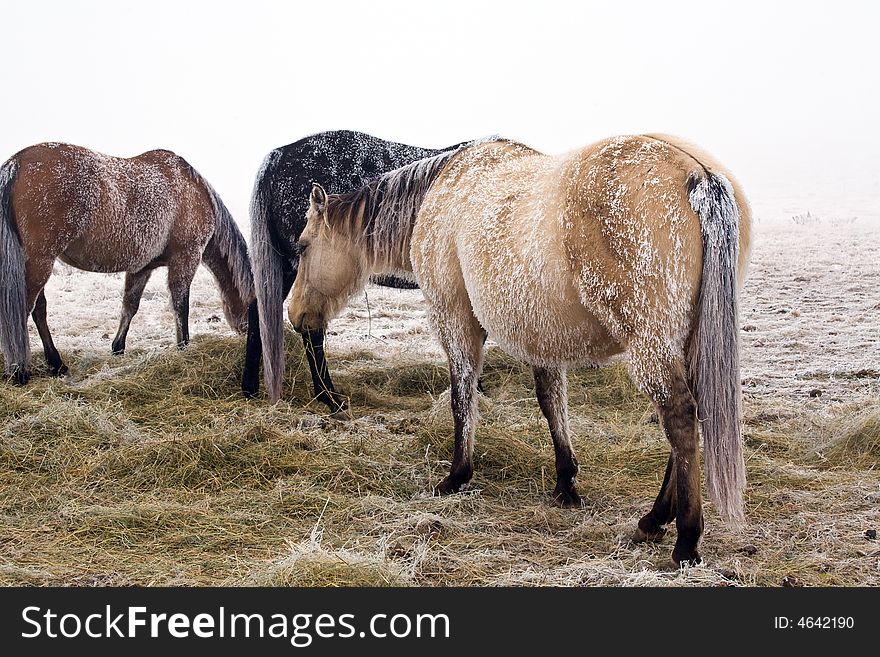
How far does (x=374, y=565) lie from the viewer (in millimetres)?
3184

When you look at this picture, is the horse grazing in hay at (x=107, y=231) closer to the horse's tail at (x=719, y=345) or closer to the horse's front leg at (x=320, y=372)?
the horse's front leg at (x=320, y=372)

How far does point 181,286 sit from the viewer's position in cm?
749

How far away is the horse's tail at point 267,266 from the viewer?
241 inches

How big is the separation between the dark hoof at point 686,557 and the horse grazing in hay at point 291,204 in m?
3.26

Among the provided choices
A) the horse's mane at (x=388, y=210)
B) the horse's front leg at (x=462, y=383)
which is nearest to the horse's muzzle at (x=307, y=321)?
the horse's mane at (x=388, y=210)

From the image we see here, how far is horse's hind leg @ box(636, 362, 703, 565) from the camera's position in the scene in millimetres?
3246

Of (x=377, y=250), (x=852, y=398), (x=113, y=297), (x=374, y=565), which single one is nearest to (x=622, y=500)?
(x=374, y=565)

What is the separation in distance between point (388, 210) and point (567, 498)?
200 centimetres

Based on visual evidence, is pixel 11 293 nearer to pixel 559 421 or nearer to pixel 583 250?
pixel 559 421

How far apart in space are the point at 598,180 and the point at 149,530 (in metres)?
2.59

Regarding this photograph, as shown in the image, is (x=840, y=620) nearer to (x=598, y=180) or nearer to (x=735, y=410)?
(x=735, y=410)

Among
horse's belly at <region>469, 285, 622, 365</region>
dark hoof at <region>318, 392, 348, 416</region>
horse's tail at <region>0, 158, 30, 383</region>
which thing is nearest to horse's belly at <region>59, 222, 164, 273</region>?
horse's tail at <region>0, 158, 30, 383</region>

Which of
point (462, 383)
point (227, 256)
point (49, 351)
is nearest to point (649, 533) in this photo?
point (462, 383)

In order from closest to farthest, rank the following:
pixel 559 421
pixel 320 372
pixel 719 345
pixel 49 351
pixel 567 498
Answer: pixel 719 345 < pixel 567 498 < pixel 559 421 < pixel 320 372 < pixel 49 351
